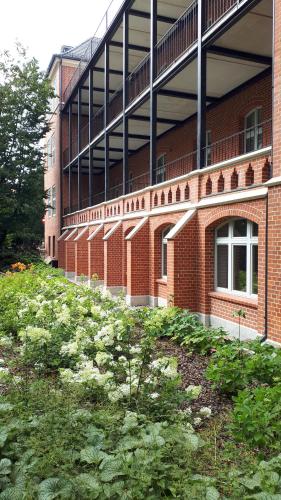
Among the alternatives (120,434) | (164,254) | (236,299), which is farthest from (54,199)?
(120,434)

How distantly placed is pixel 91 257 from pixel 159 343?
10760 mm

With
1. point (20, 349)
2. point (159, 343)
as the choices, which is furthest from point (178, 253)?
point (20, 349)

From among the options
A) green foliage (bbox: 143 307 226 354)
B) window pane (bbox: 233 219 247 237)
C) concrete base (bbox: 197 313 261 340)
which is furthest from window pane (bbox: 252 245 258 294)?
green foliage (bbox: 143 307 226 354)

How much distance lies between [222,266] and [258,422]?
19.0 ft

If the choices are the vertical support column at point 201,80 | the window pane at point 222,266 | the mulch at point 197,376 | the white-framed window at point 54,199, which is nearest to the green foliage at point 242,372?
the mulch at point 197,376

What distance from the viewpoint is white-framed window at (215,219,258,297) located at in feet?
25.4

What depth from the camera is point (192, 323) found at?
7168mm

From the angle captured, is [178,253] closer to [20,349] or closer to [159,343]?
[159,343]

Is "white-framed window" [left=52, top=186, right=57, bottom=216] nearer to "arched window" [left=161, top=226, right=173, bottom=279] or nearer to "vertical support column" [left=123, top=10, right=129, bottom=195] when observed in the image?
"vertical support column" [left=123, top=10, right=129, bottom=195]

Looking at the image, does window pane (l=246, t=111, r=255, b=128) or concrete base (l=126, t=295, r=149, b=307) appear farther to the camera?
concrete base (l=126, t=295, r=149, b=307)

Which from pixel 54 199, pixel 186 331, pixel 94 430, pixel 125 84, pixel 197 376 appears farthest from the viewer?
pixel 54 199

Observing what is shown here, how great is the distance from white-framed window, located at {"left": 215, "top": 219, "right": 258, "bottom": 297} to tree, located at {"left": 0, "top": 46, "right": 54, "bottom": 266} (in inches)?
664

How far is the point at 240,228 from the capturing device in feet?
26.6

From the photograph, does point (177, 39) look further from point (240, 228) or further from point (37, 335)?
point (37, 335)
